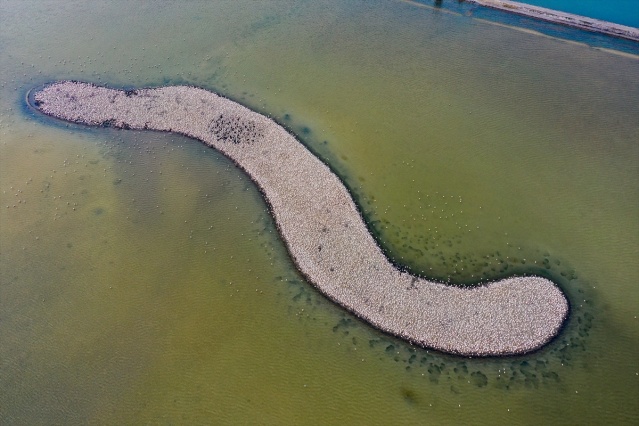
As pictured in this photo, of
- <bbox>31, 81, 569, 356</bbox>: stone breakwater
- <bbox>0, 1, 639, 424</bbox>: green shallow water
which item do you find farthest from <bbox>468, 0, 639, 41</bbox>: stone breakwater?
<bbox>31, 81, 569, 356</bbox>: stone breakwater

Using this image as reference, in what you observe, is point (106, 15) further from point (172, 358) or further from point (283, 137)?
point (172, 358)

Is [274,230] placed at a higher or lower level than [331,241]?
lower

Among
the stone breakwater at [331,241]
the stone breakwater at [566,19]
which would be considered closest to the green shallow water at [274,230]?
the stone breakwater at [331,241]

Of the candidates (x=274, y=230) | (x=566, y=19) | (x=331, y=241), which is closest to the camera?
(x=331, y=241)

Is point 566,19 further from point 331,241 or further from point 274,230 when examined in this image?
point 274,230

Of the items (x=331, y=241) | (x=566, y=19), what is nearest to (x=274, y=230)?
(x=331, y=241)
